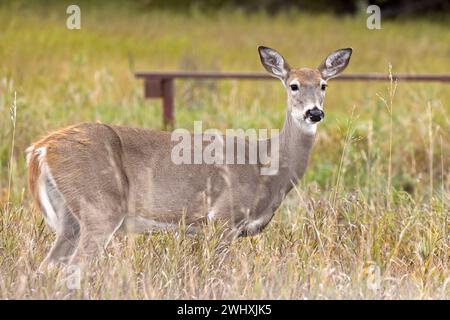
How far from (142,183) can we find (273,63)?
1.27m

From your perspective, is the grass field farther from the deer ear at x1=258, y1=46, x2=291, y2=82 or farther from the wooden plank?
the deer ear at x1=258, y1=46, x2=291, y2=82

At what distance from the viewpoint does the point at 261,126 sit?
36.3 feet

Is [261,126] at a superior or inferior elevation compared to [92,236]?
superior

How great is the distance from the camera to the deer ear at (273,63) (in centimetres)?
676

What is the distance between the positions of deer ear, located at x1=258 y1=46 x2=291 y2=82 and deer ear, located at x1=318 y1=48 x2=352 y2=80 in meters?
0.22

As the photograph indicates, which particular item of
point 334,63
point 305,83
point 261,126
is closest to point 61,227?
point 305,83

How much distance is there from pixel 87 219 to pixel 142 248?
0.41 metres

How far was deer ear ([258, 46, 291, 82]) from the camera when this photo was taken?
22.2 feet

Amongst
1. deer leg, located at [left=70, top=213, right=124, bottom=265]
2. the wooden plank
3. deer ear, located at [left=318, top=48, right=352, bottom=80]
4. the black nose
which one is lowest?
deer leg, located at [left=70, top=213, right=124, bottom=265]

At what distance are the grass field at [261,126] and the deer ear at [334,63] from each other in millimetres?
337

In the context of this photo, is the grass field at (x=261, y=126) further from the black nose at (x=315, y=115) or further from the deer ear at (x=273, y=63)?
the deer ear at (x=273, y=63)

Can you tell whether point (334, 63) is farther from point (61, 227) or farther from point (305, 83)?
point (61, 227)

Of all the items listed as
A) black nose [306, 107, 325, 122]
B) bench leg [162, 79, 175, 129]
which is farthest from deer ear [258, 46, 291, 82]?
bench leg [162, 79, 175, 129]
